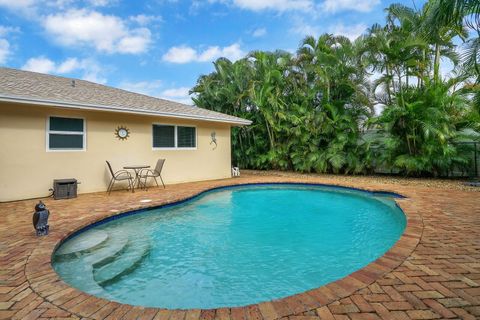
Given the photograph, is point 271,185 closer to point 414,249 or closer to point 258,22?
point 414,249

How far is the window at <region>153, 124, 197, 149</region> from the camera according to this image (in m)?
10.2

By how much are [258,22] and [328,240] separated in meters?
13.4

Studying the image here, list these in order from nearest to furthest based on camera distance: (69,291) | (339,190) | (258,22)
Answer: (69,291), (339,190), (258,22)

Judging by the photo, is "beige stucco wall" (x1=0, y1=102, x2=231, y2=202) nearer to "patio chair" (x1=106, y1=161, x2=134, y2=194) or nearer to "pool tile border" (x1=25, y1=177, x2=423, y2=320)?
"patio chair" (x1=106, y1=161, x2=134, y2=194)

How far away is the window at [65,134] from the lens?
773 cm

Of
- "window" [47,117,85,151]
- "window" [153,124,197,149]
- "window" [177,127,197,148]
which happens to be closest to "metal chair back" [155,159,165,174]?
"window" [153,124,197,149]

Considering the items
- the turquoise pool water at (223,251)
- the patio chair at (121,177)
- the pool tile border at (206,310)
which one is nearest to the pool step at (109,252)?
the turquoise pool water at (223,251)

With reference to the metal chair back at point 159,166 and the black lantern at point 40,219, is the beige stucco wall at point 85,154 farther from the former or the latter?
the black lantern at point 40,219

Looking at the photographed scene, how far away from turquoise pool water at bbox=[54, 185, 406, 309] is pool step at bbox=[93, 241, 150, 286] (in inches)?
0.5

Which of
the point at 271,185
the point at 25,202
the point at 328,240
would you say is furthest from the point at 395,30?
the point at 25,202

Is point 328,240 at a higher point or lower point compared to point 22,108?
lower

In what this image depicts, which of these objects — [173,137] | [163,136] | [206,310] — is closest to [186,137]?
[173,137]

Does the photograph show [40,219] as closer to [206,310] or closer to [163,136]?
[206,310]

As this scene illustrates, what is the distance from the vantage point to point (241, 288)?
10.5 feet
